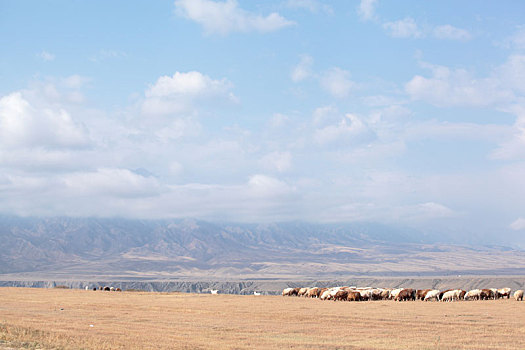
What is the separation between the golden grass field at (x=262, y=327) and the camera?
22.2 metres

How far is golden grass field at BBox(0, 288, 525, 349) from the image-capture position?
22.2m

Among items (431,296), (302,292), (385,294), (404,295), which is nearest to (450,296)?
(431,296)

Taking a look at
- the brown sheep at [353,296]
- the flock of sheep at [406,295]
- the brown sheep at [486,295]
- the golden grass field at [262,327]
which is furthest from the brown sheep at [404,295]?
the golden grass field at [262,327]

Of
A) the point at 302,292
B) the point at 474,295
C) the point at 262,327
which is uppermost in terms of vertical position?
the point at 262,327

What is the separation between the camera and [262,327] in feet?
94.7

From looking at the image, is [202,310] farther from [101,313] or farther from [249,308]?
[101,313]

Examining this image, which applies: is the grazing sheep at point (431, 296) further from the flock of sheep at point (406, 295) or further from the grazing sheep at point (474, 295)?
the grazing sheep at point (474, 295)

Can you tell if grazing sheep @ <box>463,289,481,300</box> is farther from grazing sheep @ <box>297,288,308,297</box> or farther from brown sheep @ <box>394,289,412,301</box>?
grazing sheep @ <box>297,288,308,297</box>

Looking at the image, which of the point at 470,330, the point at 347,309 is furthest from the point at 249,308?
the point at 470,330

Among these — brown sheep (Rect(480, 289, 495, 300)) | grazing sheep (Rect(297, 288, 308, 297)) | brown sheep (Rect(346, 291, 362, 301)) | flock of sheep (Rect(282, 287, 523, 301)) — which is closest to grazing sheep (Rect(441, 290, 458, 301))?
flock of sheep (Rect(282, 287, 523, 301))

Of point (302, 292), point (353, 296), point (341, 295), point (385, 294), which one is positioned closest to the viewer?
point (353, 296)

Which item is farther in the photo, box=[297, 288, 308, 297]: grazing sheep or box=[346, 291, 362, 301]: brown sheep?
box=[297, 288, 308, 297]: grazing sheep

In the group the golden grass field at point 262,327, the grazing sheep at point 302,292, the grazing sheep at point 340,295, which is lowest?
the grazing sheep at point 302,292

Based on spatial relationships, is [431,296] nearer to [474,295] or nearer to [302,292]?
[474,295]
